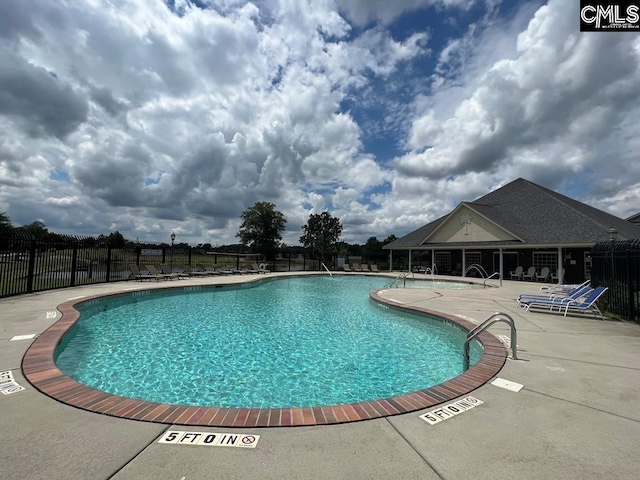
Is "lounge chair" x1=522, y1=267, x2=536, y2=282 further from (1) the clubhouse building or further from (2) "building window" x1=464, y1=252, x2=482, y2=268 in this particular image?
(2) "building window" x1=464, y1=252, x2=482, y2=268

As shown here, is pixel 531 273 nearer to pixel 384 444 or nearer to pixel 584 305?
pixel 584 305

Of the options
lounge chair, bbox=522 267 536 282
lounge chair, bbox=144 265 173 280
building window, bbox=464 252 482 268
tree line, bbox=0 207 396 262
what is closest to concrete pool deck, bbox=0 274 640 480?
lounge chair, bbox=144 265 173 280

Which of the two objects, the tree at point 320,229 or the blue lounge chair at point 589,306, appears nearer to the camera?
the blue lounge chair at point 589,306

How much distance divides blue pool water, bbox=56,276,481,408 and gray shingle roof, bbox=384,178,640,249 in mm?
15648

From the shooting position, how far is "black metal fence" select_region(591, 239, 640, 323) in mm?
7779

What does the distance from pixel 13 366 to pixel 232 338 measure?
381 centimetres

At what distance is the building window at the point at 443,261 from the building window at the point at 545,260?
22.6 ft

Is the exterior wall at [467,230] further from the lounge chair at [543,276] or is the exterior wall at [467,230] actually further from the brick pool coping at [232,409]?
the brick pool coping at [232,409]

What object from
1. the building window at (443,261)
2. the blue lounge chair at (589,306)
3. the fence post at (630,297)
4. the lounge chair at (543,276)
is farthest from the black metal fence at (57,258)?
the lounge chair at (543,276)

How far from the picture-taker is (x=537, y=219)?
22.9 m

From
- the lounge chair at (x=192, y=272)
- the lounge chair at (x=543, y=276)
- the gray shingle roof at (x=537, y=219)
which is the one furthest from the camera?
the lounge chair at (x=543, y=276)

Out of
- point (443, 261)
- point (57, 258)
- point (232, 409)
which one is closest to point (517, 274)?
point (443, 261)

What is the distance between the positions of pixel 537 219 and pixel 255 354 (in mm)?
24217

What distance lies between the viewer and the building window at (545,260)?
21275 mm
